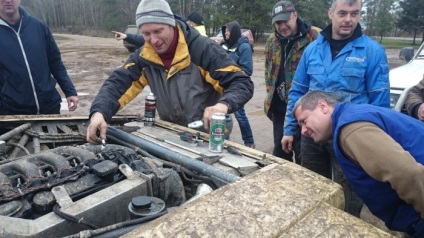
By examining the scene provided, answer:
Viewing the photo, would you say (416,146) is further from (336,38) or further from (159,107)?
(159,107)

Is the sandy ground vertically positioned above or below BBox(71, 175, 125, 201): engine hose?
below

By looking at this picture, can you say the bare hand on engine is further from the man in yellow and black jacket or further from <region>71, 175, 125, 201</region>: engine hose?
<region>71, 175, 125, 201</region>: engine hose

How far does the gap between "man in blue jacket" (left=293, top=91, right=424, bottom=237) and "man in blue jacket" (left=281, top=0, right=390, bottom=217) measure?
2.55 ft

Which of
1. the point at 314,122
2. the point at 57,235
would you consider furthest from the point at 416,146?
the point at 57,235

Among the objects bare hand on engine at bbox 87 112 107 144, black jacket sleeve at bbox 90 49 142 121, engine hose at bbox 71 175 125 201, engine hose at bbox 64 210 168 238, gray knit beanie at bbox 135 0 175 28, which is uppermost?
→ gray knit beanie at bbox 135 0 175 28

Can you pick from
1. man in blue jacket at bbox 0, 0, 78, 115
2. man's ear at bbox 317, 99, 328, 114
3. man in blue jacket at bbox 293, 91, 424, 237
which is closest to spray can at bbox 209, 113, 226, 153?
man in blue jacket at bbox 293, 91, 424, 237

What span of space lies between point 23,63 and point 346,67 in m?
2.79

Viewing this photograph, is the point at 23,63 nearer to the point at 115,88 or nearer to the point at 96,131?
the point at 115,88

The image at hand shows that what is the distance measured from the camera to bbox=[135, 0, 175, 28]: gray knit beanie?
7.97ft

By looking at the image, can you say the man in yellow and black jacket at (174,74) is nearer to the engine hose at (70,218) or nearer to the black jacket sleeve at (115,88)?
the black jacket sleeve at (115,88)

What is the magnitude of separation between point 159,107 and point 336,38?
1.54 metres

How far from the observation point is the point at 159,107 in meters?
2.89

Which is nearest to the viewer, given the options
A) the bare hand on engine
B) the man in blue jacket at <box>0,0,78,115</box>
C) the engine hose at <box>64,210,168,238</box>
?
the engine hose at <box>64,210,168,238</box>

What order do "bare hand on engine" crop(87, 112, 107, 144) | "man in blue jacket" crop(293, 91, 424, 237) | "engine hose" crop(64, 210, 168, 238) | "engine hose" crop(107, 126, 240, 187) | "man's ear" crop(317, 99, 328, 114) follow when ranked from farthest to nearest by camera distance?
1. "bare hand on engine" crop(87, 112, 107, 144)
2. "man's ear" crop(317, 99, 328, 114)
3. "engine hose" crop(107, 126, 240, 187)
4. "man in blue jacket" crop(293, 91, 424, 237)
5. "engine hose" crop(64, 210, 168, 238)
